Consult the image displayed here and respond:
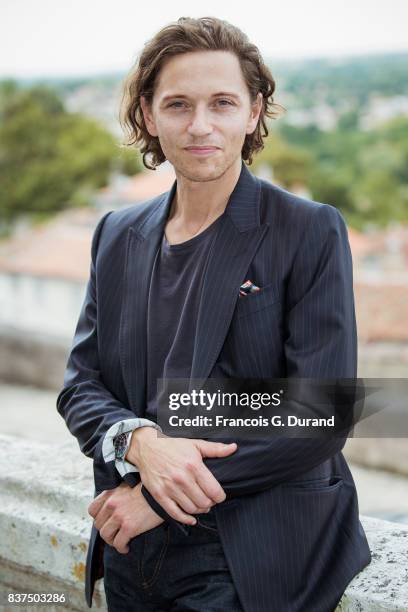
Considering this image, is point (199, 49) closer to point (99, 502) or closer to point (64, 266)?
point (99, 502)

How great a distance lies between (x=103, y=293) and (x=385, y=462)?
12.2 metres

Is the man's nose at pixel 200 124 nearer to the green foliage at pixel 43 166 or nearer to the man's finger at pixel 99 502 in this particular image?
the man's finger at pixel 99 502

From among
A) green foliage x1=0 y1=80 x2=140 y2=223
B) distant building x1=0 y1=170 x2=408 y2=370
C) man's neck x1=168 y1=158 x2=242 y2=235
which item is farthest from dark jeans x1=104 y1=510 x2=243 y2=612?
green foliage x1=0 y1=80 x2=140 y2=223

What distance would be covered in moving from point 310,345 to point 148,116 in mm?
586

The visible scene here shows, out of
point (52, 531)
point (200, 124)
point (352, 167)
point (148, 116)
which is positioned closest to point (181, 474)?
point (52, 531)

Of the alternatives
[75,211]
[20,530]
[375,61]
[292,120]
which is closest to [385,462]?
[20,530]

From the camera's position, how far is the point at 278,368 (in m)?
1.45

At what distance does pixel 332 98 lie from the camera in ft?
205

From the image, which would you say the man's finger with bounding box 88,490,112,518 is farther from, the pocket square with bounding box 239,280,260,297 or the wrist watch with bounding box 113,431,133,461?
the pocket square with bounding box 239,280,260,297

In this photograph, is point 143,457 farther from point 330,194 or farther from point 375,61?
point 375,61

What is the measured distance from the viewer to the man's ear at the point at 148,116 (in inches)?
64.9

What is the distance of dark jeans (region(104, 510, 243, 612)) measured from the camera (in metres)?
1.41

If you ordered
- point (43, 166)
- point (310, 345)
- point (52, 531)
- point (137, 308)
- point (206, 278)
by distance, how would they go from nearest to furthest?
point (310, 345) → point (206, 278) → point (137, 308) → point (52, 531) → point (43, 166)

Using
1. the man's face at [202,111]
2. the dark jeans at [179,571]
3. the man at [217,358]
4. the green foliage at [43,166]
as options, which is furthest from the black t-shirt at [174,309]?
the green foliage at [43,166]
